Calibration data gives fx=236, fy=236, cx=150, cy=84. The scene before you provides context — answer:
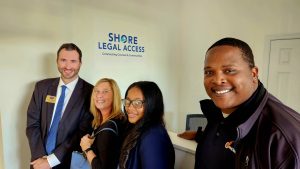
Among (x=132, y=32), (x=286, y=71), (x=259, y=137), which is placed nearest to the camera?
(x=259, y=137)

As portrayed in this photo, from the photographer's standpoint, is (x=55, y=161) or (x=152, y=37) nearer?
(x=55, y=161)

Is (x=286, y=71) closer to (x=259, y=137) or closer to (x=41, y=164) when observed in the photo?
(x=259, y=137)

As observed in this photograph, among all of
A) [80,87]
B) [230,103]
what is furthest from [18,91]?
[230,103]

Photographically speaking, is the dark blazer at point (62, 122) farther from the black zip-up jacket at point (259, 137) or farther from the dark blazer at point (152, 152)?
the black zip-up jacket at point (259, 137)

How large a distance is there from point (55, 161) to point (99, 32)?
173 centimetres

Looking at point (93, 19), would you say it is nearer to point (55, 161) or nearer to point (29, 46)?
point (29, 46)

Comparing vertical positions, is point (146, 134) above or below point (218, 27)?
below

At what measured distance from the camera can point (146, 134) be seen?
1.27m

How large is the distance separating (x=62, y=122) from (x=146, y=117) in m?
1.01

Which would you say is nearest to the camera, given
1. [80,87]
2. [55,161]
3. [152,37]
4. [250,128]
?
[250,128]

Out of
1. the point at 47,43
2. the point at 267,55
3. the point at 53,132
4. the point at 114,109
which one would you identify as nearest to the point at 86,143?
the point at 114,109

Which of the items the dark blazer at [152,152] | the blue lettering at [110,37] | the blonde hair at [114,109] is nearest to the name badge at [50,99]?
the blonde hair at [114,109]

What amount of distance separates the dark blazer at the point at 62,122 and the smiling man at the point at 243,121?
1239 mm

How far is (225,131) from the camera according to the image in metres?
1.04
